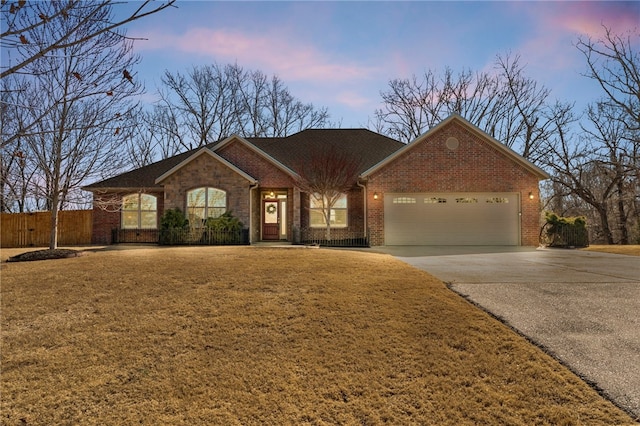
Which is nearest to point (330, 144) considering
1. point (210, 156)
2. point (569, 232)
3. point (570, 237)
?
point (210, 156)

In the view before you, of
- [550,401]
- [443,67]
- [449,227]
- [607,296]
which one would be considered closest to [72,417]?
[550,401]

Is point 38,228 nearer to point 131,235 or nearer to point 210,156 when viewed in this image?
point 131,235

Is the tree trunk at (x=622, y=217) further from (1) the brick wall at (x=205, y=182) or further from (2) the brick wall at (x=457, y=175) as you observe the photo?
(1) the brick wall at (x=205, y=182)

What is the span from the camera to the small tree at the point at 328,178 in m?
16.1

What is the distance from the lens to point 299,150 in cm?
2011

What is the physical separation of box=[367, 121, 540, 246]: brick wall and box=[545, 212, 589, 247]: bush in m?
1.63

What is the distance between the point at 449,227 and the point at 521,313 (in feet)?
37.2

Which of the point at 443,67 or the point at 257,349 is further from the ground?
the point at 443,67

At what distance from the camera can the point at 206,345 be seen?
427 cm

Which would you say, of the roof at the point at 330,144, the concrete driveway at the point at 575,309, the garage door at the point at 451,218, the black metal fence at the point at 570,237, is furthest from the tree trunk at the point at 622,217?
the concrete driveway at the point at 575,309

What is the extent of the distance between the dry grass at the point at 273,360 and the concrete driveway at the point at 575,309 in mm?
278

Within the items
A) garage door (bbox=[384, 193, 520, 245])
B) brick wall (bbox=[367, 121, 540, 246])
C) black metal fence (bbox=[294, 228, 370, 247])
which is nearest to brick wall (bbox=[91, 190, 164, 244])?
black metal fence (bbox=[294, 228, 370, 247])

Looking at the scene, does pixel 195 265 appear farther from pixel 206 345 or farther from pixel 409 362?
pixel 409 362

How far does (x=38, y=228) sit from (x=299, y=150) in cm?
1480
